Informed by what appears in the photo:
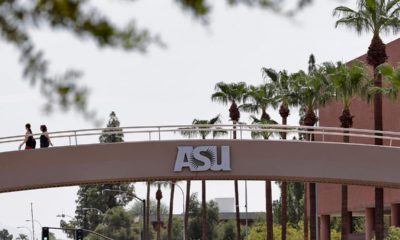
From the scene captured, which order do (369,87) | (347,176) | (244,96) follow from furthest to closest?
(244,96) < (369,87) < (347,176)

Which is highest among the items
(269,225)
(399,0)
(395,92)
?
(399,0)

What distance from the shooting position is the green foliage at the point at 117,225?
143375mm

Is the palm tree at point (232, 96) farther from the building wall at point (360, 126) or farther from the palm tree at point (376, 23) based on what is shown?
the palm tree at point (376, 23)

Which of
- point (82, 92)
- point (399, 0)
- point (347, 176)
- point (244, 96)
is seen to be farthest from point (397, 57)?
point (82, 92)

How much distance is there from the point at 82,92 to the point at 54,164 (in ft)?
115

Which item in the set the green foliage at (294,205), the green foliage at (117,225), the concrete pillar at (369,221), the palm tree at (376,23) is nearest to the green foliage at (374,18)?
the palm tree at (376,23)

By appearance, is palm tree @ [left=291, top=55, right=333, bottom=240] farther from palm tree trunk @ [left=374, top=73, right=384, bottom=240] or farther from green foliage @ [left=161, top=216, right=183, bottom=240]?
green foliage @ [left=161, top=216, right=183, bottom=240]

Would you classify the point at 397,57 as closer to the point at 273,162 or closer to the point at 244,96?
the point at 244,96

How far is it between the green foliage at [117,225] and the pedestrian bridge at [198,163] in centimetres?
10514

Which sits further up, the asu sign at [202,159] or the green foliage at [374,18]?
the green foliage at [374,18]

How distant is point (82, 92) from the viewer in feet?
12.8

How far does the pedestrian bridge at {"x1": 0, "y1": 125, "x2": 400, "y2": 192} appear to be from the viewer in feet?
126

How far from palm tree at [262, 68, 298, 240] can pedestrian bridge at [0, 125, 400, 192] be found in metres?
23.8

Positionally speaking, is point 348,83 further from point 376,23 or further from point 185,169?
point 185,169
